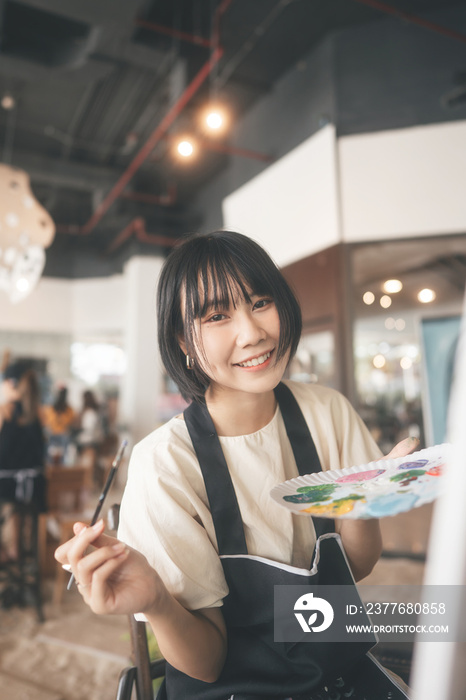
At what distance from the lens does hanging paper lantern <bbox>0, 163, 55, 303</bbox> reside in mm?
1656

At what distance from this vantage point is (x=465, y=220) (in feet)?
10.6

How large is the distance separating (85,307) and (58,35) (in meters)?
4.79

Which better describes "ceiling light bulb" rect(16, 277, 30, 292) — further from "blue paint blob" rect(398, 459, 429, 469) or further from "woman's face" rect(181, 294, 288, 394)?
"blue paint blob" rect(398, 459, 429, 469)

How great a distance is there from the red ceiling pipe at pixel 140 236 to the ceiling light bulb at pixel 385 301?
2.98 m

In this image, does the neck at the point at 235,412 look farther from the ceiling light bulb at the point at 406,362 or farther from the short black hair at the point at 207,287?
the ceiling light bulb at the point at 406,362

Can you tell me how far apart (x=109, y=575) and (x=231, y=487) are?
11.2 inches

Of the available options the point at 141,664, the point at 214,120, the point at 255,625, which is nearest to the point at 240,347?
the point at 255,625

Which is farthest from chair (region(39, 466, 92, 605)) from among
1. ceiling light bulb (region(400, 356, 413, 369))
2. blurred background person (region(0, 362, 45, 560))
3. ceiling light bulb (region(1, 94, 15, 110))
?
ceiling light bulb (region(1, 94, 15, 110))

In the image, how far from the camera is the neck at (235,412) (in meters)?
0.95

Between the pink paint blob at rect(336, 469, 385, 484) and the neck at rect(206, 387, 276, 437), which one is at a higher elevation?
the neck at rect(206, 387, 276, 437)

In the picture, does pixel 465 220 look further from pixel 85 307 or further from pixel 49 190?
pixel 85 307

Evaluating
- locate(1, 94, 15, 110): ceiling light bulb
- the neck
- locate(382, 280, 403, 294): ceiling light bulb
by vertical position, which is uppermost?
locate(1, 94, 15, 110): ceiling light bulb

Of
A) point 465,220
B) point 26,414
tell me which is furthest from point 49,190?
point 465,220

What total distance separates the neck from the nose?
14 centimetres
